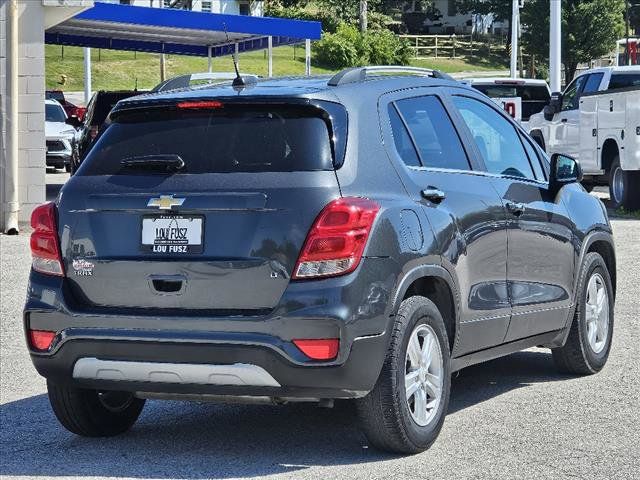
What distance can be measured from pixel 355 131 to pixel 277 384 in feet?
3.93

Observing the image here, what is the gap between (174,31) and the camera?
33250 millimetres

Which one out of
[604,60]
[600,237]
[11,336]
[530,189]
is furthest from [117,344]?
[604,60]

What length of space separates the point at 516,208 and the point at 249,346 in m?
2.21

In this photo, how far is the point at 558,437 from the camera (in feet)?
22.8


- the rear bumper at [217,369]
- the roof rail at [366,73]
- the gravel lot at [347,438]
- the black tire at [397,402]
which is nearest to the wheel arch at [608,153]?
the gravel lot at [347,438]

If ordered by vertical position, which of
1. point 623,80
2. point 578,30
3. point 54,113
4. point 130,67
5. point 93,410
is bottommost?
point 93,410

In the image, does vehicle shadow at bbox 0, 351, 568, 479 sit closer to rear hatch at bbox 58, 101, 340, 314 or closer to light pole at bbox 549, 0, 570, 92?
rear hatch at bbox 58, 101, 340, 314

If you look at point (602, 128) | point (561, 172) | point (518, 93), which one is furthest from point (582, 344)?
point (518, 93)

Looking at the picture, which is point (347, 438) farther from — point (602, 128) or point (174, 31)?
point (174, 31)

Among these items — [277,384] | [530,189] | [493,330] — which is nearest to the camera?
[277,384]

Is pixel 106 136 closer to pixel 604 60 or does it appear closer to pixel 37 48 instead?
pixel 37 48

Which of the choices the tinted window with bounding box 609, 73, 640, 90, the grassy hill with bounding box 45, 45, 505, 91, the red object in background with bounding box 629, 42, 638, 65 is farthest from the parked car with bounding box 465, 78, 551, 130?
the grassy hill with bounding box 45, 45, 505, 91

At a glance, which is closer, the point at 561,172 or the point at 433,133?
the point at 433,133

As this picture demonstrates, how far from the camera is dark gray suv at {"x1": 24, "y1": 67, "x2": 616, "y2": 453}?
6.09m
